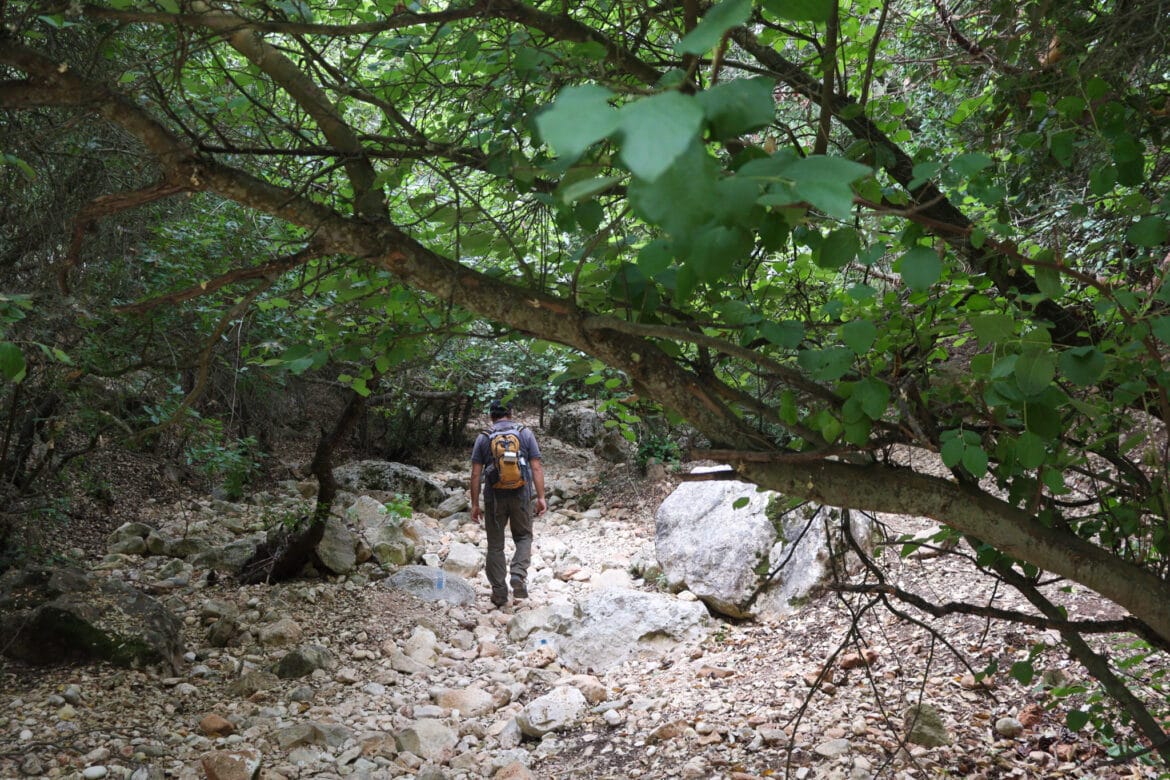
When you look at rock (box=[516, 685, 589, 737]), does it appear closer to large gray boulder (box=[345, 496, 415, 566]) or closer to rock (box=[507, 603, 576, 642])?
rock (box=[507, 603, 576, 642])

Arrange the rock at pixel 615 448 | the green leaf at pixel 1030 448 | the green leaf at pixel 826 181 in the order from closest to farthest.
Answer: the green leaf at pixel 826 181, the green leaf at pixel 1030 448, the rock at pixel 615 448

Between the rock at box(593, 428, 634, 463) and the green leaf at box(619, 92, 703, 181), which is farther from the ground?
the rock at box(593, 428, 634, 463)

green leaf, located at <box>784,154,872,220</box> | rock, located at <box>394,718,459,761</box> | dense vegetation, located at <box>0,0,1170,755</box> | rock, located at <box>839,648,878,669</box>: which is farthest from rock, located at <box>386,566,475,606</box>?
green leaf, located at <box>784,154,872,220</box>

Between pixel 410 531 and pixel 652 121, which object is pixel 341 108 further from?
pixel 410 531

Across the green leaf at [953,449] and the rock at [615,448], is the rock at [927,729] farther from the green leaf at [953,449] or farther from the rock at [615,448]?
the rock at [615,448]

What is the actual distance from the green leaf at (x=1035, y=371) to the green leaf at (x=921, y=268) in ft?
0.84

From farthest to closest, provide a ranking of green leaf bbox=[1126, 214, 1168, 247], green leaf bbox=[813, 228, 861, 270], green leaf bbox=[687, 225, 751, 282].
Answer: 1. green leaf bbox=[1126, 214, 1168, 247]
2. green leaf bbox=[813, 228, 861, 270]
3. green leaf bbox=[687, 225, 751, 282]

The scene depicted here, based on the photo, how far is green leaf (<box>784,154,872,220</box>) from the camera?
657 millimetres

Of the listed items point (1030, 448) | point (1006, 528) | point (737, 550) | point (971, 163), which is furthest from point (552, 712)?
point (971, 163)

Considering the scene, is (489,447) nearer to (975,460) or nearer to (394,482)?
(394,482)

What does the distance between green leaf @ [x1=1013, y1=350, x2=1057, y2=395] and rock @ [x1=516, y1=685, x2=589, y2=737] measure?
3501mm

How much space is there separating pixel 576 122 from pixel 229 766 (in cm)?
356

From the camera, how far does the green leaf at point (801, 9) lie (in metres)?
0.83

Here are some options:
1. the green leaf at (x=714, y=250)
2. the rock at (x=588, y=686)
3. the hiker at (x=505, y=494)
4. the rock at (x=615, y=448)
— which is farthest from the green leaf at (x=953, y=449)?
the rock at (x=615, y=448)
